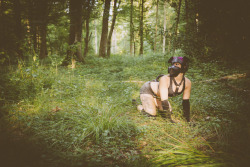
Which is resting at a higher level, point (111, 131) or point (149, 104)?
point (149, 104)

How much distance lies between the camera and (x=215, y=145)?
2.14 metres

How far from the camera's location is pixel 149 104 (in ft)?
11.2

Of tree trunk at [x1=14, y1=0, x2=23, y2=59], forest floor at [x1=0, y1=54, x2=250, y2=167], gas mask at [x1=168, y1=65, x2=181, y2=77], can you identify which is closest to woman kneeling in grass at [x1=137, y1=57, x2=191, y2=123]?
gas mask at [x1=168, y1=65, x2=181, y2=77]

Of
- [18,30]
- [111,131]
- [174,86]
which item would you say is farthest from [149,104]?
[18,30]

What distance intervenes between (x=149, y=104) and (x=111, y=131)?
3.94 ft

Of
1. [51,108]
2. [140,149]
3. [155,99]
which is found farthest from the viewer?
[155,99]

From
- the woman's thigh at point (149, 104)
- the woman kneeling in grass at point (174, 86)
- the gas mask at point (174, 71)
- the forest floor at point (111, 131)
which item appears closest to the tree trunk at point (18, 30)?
the forest floor at point (111, 131)

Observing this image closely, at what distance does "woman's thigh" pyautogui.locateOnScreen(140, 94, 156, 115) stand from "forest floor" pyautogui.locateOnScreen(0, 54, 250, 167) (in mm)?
199

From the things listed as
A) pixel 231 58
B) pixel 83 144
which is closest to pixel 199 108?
pixel 231 58

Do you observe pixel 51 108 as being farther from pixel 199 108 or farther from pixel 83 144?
pixel 199 108

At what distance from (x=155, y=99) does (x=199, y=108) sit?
1130mm

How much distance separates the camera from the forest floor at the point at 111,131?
5.64 ft

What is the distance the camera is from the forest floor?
5.64 ft

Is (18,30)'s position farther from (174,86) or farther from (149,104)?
(174,86)
